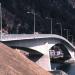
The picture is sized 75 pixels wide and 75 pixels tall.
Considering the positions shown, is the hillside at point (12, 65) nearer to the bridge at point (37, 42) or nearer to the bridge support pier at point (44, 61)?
the bridge at point (37, 42)

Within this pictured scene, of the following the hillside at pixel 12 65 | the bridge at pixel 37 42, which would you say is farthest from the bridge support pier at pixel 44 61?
the hillside at pixel 12 65

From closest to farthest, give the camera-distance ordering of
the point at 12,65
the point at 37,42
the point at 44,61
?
the point at 12,65
the point at 37,42
the point at 44,61

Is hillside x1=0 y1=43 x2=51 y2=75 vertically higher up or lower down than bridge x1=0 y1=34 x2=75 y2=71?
higher up

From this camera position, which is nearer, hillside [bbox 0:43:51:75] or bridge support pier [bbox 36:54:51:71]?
hillside [bbox 0:43:51:75]

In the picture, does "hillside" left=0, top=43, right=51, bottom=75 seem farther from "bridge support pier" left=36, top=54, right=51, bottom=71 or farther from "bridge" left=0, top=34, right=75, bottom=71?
"bridge support pier" left=36, top=54, right=51, bottom=71

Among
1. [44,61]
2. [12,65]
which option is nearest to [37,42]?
[44,61]

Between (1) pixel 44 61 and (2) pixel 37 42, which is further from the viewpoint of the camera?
(1) pixel 44 61

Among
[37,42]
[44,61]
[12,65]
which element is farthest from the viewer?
[44,61]

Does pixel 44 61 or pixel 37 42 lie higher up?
pixel 37 42

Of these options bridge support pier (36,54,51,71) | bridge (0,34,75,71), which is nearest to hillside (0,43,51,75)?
bridge (0,34,75,71)

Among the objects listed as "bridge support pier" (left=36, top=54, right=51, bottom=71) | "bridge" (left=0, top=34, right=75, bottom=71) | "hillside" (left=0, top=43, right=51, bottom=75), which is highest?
"hillside" (left=0, top=43, right=51, bottom=75)

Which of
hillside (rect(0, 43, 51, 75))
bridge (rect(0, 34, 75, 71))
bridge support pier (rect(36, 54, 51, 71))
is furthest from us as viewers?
bridge support pier (rect(36, 54, 51, 71))

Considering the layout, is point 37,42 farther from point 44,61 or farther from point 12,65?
point 12,65

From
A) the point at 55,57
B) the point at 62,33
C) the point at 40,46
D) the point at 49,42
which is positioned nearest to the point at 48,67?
the point at 40,46
